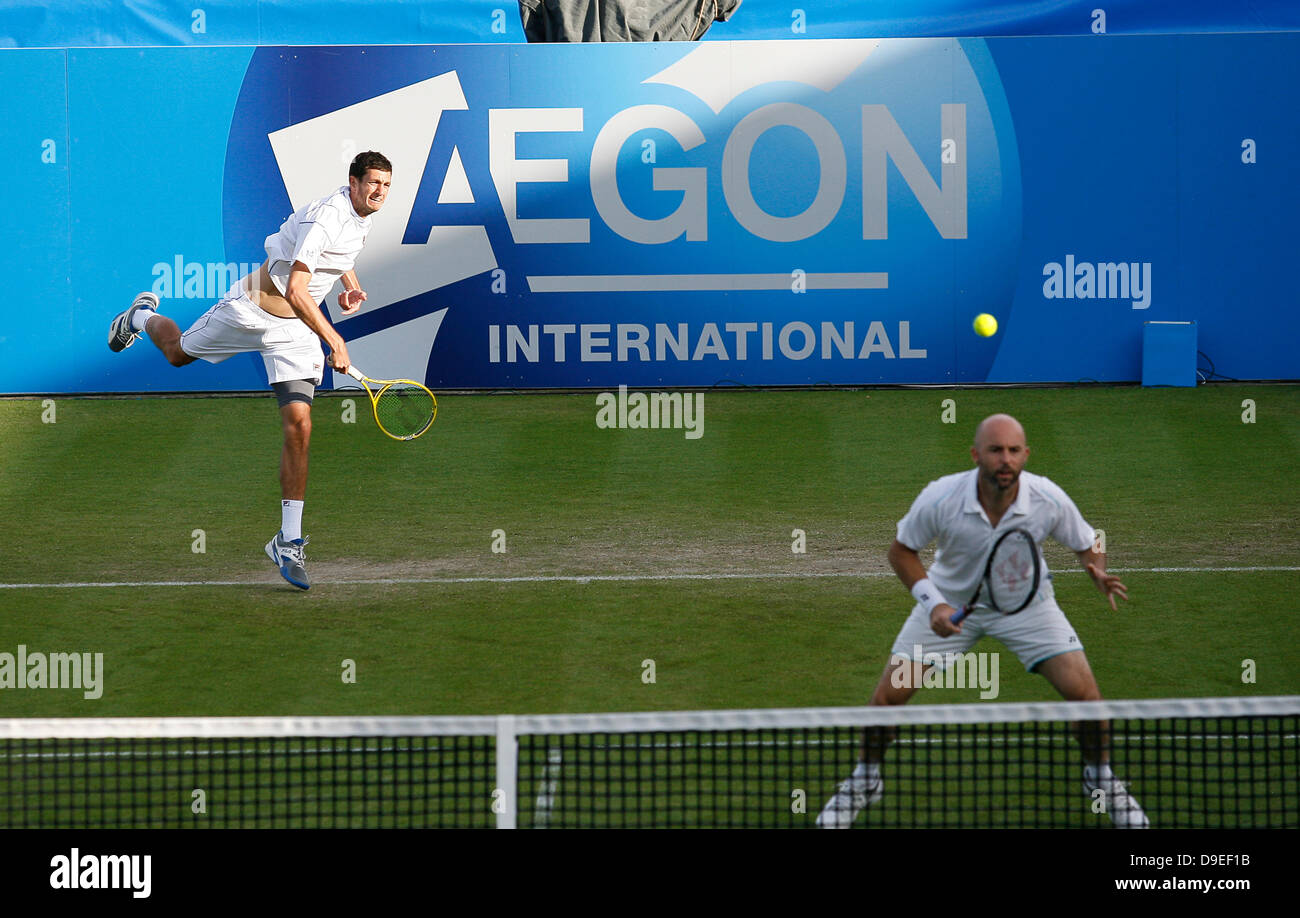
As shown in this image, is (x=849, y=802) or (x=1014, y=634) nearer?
(x=849, y=802)

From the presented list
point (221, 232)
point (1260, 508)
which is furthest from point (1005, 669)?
point (221, 232)

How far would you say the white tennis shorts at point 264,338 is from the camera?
8.95m

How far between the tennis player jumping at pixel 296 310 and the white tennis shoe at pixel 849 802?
14.7 ft

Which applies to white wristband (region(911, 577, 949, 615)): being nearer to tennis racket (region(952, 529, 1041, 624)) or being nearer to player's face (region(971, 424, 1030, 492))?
tennis racket (region(952, 529, 1041, 624))

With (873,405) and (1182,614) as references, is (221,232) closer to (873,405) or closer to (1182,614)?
(873,405)

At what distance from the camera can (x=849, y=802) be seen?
17.0ft

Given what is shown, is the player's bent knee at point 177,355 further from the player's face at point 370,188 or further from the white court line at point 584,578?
the player's face at point 370,188

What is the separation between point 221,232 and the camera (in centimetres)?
1596

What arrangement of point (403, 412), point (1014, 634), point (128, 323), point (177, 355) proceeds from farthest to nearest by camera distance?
point (403, 412) < point (128, 323) < point (177, 355) < point (1014, 634)
